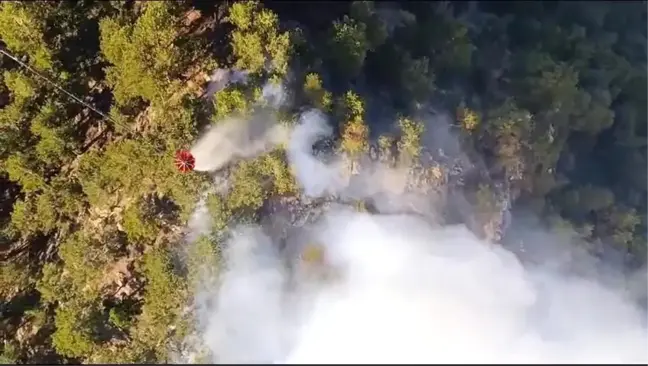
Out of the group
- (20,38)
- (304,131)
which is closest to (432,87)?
(304,131)

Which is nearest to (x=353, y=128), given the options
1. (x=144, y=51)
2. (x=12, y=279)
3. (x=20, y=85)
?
(x=144, y=51)

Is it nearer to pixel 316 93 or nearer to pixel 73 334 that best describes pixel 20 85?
pixel 73 334

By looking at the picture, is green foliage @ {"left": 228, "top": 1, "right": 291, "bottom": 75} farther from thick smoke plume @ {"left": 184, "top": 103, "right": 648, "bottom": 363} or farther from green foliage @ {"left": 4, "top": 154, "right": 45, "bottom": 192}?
green foliage @ {"left": 4, "top": 154, "right": 45, "bottom": 192}

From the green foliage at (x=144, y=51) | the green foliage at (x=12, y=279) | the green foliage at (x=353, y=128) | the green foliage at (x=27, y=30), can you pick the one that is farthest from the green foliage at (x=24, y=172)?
the green foliage at (x=353, y=128)

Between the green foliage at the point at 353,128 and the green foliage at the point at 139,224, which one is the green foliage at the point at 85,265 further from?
the green foliage at the point at 353,128

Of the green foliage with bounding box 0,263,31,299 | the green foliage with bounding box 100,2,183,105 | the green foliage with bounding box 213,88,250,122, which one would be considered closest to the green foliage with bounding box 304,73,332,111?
the green foliage with bounding box 213,88,250,122

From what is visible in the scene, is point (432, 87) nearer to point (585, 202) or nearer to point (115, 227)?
point (585, 202)
